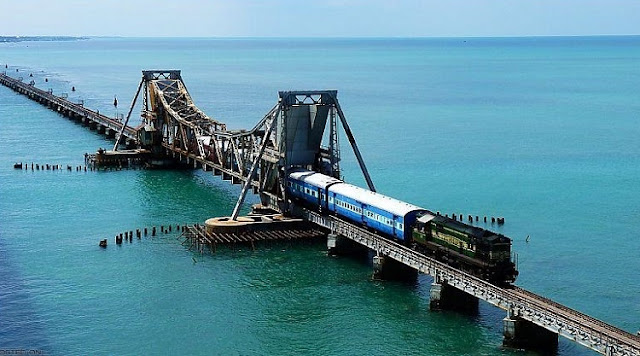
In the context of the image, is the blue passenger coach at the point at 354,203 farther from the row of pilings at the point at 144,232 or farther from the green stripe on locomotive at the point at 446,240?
the row of pilings at the point at 144,232

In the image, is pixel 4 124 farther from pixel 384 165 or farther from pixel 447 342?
pixel 447 342

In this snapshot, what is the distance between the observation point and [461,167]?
135 metres

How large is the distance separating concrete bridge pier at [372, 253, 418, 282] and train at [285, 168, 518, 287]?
200 cm

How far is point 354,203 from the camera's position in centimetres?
7856

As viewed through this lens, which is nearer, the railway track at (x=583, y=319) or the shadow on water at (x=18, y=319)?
the railway track at (x=583, y=319)

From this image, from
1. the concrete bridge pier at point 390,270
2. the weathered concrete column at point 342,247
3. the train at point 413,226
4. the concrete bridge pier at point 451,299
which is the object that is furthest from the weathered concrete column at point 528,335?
the weathered concrete column at point 342,247

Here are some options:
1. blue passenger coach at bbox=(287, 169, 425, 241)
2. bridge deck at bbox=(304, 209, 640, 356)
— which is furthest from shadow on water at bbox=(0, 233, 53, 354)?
blue passenger coach at bbox=(287, 169, 425, 241)

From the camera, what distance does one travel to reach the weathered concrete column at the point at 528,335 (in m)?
57.7

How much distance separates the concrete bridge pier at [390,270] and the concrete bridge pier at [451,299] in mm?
7958

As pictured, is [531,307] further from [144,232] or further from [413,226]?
[144,232]

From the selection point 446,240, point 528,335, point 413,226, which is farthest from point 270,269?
point 528,335

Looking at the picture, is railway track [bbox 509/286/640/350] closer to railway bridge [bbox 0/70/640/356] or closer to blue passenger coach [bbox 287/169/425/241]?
railway bridge [bbox 0/70/640/356]

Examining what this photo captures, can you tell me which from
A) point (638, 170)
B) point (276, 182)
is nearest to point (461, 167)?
point (638, 170)

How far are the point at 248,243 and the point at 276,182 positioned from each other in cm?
928
